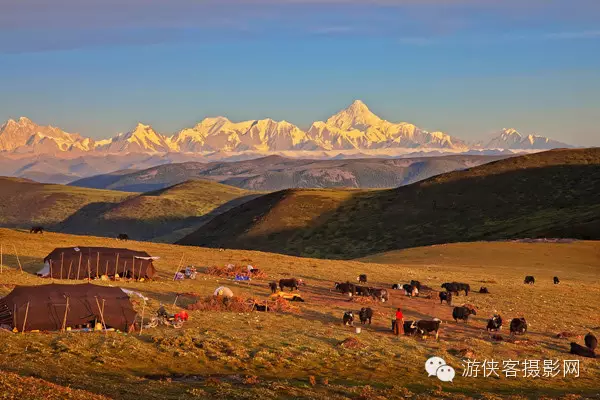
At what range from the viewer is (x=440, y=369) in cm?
3128

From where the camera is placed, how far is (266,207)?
192 metres

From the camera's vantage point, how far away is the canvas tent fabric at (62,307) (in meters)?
35.1

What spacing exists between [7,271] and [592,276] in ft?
189

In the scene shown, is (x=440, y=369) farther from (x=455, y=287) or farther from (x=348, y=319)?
(x=455, y=287)

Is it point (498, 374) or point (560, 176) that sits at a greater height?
point (560, 176)

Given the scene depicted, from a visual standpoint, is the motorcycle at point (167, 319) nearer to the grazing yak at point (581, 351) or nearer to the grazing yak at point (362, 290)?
the grazing yak at point (362, 290)

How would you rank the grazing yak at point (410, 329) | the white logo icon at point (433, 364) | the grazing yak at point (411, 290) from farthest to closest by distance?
the grazing yak at point (411, 290) < the grazing yak at point (410, 329) < the white logo icon at point (433, 364)

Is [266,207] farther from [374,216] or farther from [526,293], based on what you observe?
[526,293]

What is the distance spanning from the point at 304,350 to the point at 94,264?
2754 cm

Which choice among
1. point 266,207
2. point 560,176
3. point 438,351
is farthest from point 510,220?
point 438,351

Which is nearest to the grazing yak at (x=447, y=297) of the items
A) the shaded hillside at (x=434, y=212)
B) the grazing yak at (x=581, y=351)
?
the grazing yak at (x=581, y=351)

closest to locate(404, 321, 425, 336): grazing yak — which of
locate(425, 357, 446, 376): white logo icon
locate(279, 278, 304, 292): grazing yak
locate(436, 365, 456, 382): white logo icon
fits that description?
locate(425, 357, 446, 376): white logo icon

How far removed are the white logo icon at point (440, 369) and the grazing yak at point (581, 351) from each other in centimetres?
840

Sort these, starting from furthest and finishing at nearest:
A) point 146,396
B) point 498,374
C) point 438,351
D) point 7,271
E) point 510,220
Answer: point 510,220 < point 7,271 < point 438,351 < point 498,374 < point 146,396
